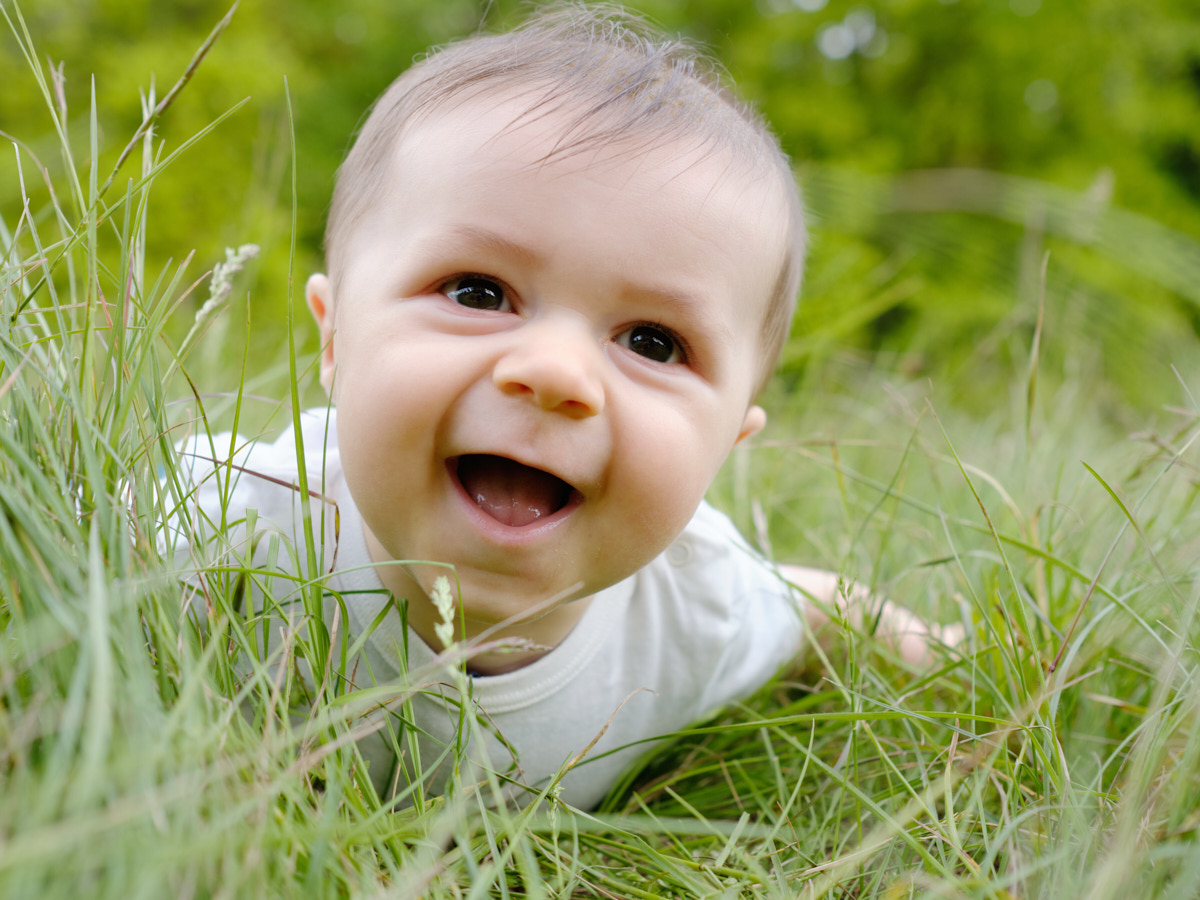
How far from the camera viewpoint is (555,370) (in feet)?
2.84

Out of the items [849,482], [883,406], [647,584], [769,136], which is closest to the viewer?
[769,136]

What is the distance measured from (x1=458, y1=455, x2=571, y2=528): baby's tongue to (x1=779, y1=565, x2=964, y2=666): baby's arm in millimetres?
422

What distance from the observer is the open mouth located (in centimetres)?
98

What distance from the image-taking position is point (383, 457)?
0.92 meters

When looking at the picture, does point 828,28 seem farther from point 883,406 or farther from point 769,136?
point 769,136

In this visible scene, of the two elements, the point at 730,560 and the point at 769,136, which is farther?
the point at 730,560

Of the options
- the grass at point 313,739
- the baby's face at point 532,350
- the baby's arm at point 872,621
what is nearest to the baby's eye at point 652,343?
the baby's face at point 532,350

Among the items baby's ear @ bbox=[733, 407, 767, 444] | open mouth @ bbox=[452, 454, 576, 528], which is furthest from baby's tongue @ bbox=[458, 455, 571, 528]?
baby's ear @ bbox=[733, 407, 767, 444]

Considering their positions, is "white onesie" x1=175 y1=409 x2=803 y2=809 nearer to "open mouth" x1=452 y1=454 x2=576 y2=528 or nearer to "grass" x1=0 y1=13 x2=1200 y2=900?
"grass" x1=0 y1=13 x2=1200 y2=900

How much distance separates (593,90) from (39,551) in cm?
72

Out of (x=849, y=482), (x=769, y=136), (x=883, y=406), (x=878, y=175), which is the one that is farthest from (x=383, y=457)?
(x=878, y=175)

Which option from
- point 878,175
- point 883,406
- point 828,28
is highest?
point 828,28

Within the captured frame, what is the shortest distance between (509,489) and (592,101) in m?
0.44

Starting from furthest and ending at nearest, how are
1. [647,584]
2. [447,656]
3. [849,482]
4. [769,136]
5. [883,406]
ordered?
[883,406], [849,482], [647,584], [769,136], [447,656]
